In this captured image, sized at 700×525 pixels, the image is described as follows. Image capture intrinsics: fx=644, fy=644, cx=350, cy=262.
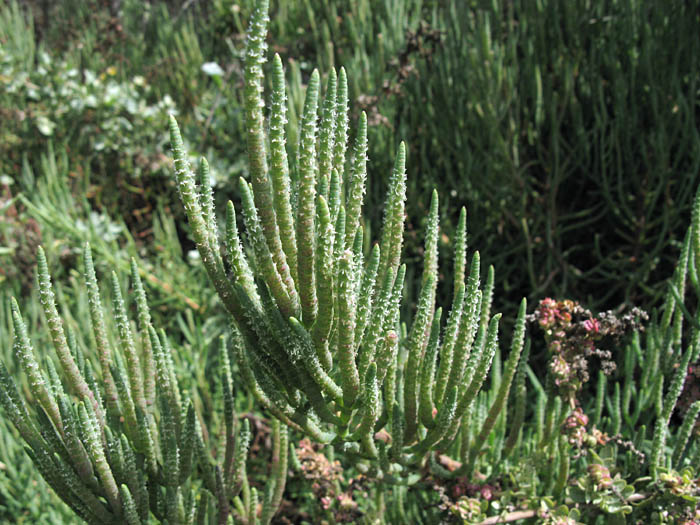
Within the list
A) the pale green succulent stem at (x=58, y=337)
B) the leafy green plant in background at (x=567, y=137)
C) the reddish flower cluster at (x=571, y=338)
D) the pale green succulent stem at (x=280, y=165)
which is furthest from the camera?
the leafy green plant in background at (x=567, y=137)

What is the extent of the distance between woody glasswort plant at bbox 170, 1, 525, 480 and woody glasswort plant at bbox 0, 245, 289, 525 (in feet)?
0.52

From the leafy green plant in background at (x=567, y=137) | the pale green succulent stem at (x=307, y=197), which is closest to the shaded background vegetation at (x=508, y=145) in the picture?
the leafy green plant in background at (x=567, y=137)

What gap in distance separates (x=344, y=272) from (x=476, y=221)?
1721 mm

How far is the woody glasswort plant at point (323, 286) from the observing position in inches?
27.9

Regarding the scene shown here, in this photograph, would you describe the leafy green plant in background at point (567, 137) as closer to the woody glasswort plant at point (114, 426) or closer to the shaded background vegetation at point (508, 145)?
the shaded background vegetation at point (508, 145)

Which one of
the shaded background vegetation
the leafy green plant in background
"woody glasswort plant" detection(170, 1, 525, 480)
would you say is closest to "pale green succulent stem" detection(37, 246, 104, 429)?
"woody glasswort plant" detection(170, 1, 525, 480)

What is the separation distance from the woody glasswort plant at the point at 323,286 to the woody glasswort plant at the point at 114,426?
16 centimetres

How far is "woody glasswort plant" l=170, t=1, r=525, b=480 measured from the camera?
0.71 meters

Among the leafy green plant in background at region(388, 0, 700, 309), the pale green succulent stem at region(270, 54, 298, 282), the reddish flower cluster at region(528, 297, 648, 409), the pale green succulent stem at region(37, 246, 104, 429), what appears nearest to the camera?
the pale green succulent stem at region(270, 54, 298, 282)

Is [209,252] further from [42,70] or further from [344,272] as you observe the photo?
[42,70]

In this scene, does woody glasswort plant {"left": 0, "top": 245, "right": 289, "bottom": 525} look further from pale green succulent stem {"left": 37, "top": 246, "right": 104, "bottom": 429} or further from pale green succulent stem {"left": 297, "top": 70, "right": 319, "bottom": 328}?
pale green succulent stem {"left": 297, "top": 70, "right": 319, "bottom": 328}

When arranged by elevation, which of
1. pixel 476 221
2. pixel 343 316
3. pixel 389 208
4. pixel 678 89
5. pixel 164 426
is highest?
pixel 678 89

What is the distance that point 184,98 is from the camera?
3686mm

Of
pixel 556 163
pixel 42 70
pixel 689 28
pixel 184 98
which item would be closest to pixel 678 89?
pixel 689 28
